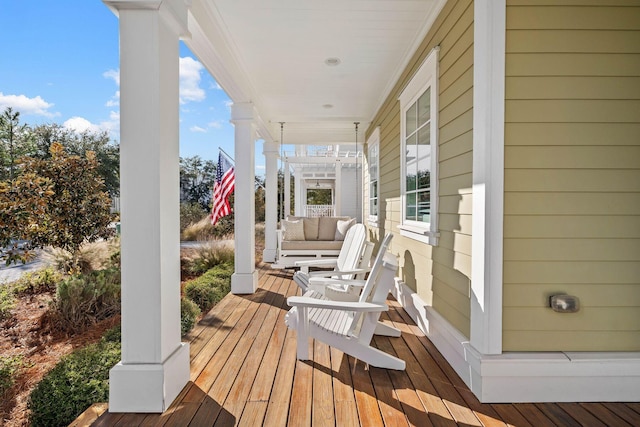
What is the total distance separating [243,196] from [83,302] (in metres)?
2.13

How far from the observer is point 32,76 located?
13.6 metres

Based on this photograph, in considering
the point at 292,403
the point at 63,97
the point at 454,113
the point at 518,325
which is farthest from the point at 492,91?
the point at 63,97

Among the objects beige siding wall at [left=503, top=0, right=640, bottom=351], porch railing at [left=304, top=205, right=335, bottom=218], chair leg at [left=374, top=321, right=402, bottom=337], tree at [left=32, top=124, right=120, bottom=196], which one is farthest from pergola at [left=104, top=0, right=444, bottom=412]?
porch railing at [left=304, top=205, right=335, bottom=218]

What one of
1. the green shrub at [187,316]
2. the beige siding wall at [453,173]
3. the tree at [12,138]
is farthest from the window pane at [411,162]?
the tree at [12,138]

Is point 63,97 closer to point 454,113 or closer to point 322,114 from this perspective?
point 322,114

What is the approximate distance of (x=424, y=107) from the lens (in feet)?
11.1

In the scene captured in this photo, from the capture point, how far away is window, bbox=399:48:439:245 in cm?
Result: 292

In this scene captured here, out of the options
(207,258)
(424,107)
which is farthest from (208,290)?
(424,107)

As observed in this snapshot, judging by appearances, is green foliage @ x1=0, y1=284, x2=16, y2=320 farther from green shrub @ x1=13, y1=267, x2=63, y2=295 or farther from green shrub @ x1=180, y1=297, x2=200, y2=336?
green shrub @ x1=180, y1=297, x2=200, y2=336

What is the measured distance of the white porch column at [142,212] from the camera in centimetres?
186

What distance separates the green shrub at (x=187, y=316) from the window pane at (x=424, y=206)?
8.19ft

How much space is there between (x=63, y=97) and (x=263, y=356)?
59.8 feet

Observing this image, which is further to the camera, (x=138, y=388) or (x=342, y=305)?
(x=342, y=305)

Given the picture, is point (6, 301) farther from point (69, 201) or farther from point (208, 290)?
point (208, 290)
